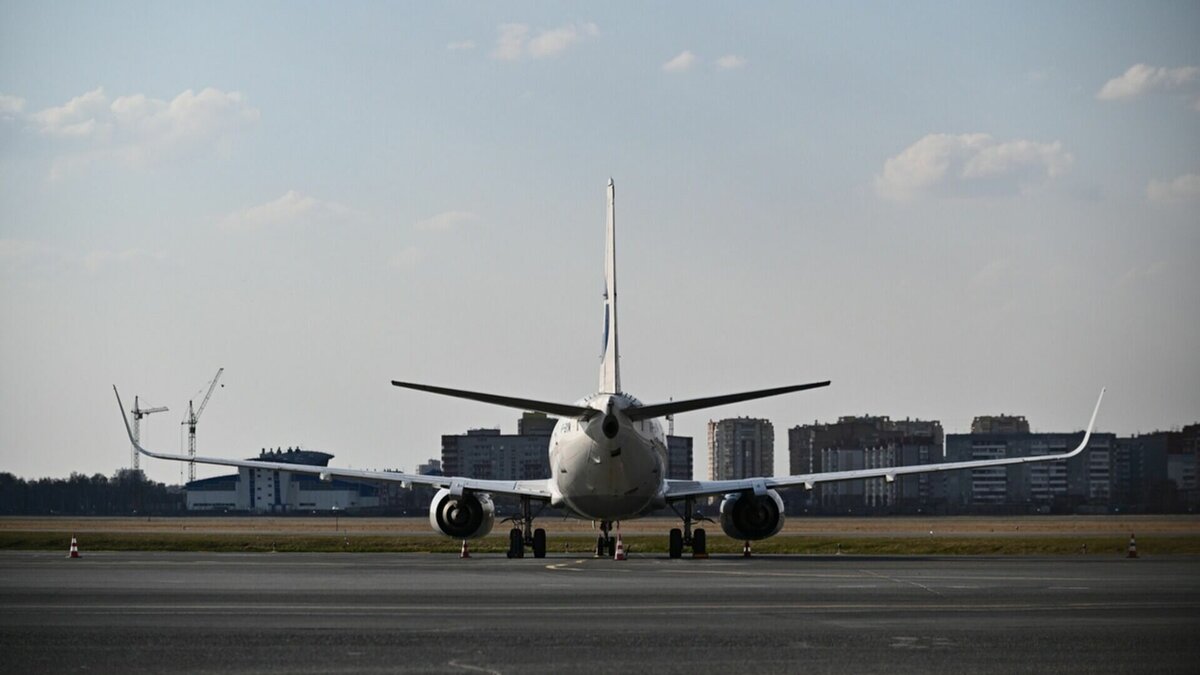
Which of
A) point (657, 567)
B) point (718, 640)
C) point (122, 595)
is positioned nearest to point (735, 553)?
point (657, 567)

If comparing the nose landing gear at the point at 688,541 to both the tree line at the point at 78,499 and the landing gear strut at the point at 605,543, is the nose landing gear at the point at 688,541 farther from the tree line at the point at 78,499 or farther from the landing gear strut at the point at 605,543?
the tree line at the point at 78,499

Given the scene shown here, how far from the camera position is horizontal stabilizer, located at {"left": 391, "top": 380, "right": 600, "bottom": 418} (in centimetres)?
3559

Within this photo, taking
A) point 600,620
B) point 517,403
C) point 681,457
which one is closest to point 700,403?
point 517,403

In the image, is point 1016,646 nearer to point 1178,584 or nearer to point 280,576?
point 1178,584

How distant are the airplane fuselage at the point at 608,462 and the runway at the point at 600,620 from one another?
687cm

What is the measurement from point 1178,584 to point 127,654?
20116mm

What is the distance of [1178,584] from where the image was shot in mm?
29875

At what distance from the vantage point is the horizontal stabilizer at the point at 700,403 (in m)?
35.4

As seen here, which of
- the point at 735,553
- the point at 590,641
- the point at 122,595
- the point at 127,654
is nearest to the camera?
the point at 127,654

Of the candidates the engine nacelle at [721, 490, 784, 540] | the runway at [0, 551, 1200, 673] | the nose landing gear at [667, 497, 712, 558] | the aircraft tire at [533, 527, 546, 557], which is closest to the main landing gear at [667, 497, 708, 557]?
the nose landing gear at [667, 497, 712, 558]

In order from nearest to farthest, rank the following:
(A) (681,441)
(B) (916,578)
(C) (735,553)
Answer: (B) (916,578)
(C) (735,553)
(A) (681,441)

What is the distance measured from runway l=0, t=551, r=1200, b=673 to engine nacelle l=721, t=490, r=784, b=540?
41.7ft

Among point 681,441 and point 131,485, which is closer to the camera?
point 681,441

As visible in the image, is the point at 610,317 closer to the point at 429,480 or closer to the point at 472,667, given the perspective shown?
the point at 429,480
